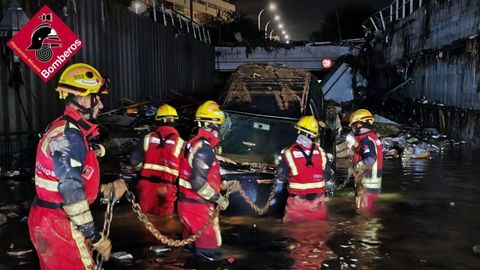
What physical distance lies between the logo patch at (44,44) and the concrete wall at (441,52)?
11412mm

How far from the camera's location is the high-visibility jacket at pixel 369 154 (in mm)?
7152

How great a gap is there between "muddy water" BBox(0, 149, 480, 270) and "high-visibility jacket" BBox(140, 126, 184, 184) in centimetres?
65

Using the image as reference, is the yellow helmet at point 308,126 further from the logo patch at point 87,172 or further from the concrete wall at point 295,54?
the concrete wall at point 295,54

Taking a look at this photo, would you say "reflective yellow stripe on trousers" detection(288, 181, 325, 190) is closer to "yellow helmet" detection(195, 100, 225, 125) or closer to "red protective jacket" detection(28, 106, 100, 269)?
"yellow helmet" detection(195, 100, 225, 125)

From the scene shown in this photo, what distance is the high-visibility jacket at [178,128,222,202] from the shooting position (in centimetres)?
496

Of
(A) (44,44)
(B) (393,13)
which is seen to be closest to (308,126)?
(A) (44,44)

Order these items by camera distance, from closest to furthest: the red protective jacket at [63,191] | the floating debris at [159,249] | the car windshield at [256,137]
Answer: the red protective jacket at [63,191], the floating debris at [159,249], the car windshield at [256,137]

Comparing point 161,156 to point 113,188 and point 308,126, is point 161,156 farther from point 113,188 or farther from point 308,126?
point 113,188

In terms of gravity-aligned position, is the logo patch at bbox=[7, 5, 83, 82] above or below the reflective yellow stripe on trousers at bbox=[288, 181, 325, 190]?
above

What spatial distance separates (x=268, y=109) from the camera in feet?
29.9

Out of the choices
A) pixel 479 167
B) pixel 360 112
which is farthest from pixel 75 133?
pixel 479 167

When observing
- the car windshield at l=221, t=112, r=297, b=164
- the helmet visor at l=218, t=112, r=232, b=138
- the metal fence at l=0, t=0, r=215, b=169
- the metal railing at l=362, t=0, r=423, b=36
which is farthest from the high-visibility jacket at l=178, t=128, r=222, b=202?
the metal railing at l=362, t=0, r=423, b=36

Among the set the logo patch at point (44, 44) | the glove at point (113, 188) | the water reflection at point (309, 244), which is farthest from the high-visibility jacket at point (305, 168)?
the logo patch at point (44, 44)

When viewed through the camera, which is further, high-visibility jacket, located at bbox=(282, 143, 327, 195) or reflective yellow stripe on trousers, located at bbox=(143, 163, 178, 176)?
reflective yellow stripe on trousers, located at bbox=(143, 163, 178, 176)
